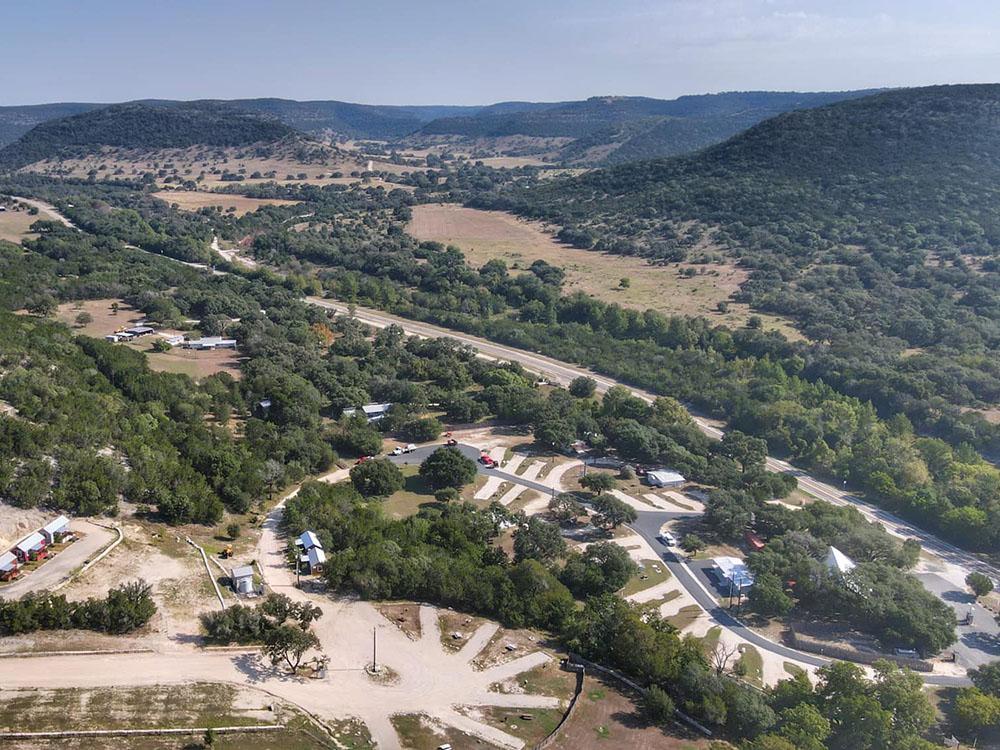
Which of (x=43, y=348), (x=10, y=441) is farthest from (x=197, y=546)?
(x=43, y=348)

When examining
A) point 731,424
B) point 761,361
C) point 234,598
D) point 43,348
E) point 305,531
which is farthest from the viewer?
point 761,361

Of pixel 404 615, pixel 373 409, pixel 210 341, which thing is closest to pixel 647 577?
pixel 404 615

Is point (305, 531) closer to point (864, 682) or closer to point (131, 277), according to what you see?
point (864, 682)

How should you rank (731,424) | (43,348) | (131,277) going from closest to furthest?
1. (43,348)
2. (731,424)
3. (131,277)

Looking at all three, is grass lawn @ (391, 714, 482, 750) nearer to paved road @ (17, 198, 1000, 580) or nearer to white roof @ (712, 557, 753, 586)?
white roof @ (712, 557, 753, 586)

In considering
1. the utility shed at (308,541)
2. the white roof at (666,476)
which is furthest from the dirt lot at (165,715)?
the white roof at (666,476)

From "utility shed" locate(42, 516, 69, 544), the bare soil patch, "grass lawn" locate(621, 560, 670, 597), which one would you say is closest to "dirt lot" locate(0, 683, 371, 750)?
the bare soil patch

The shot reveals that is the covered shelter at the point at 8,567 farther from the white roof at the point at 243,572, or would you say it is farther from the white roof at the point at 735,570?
the white roof at the point at 735,570
